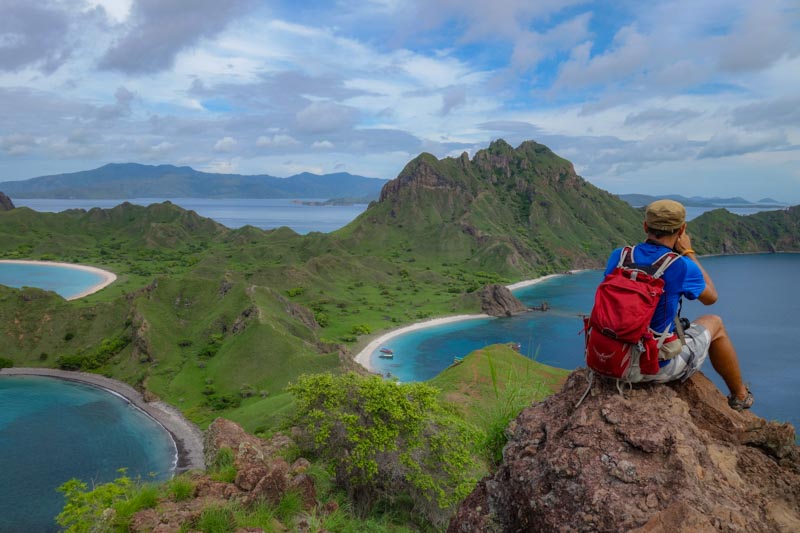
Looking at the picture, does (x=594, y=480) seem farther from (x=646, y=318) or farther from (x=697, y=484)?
(x=646, y=318)

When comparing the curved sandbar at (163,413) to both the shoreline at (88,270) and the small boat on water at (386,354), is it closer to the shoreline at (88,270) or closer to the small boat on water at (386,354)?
the small boat on water at (386,354)

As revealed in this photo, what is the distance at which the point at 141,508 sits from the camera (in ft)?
34.0

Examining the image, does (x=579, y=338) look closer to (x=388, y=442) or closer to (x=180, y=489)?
(x=388, y=442)

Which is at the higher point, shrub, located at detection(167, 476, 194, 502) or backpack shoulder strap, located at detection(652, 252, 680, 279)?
backpack shoulder strap, located at detection(652, 252, 680, 279)

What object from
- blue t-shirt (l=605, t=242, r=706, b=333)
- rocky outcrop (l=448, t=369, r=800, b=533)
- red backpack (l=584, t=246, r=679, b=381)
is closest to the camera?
rocky outcrop (l=448, t=369, r=800, b=533)

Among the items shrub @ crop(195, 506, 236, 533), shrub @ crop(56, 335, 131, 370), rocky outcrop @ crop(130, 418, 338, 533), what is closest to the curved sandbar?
shrub @ crop(56, 335, 131, 370)

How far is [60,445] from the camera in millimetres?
56906

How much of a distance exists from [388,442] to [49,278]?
622 feet

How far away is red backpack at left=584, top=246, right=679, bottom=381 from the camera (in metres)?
5.35

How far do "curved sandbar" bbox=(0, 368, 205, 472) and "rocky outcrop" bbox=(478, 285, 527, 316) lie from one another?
3256 inches

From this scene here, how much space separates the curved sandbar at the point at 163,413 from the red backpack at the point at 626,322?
48718 millimetres

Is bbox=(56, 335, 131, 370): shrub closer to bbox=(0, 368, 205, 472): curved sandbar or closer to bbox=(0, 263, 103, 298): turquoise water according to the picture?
bbox=(0, 368, 205, 472): curved sandbar

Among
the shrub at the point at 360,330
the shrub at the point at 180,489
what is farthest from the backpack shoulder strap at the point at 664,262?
the shrub at the point at 360,330

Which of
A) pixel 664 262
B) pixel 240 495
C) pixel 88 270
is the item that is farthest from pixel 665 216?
pixel 88 270
